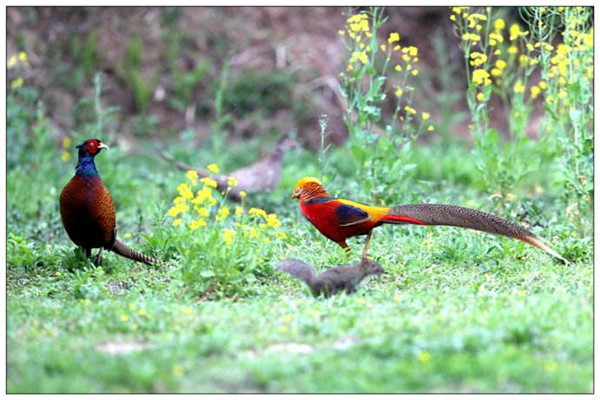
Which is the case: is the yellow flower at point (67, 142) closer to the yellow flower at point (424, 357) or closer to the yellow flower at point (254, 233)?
the yellow flower at point (254, 233)

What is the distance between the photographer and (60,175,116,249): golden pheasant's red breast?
5.94 m

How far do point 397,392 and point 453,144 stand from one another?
794 centimetres

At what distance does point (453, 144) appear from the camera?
1124 cm

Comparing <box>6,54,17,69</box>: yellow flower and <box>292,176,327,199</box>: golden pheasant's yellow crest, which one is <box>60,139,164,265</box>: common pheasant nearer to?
<box>292,176,327,199</box>: golden pheasant's yellow crest

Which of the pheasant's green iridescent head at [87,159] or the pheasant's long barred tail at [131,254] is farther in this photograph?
the pheasant's long barred tail at [131,254]

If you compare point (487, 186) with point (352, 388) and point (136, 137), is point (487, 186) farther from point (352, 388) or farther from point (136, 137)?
point (136, 137)

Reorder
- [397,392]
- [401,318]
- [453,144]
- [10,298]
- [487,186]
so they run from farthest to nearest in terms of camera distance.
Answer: [453,144]
[487,186]
[10,298]
[401,318]
[397,392]

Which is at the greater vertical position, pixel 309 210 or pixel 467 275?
pixel 309 210

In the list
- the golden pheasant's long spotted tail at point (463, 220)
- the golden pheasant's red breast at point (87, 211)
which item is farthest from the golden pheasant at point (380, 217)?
the golden pheasant's red breast at point (87, 211)

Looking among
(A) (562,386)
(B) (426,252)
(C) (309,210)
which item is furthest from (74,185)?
(A) (562,386)

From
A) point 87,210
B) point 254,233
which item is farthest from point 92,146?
point 254,233

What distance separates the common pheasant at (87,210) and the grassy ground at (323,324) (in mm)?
205

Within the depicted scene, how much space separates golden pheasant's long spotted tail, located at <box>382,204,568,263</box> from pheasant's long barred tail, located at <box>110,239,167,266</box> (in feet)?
5.47

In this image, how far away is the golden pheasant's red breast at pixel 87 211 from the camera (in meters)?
5.94
